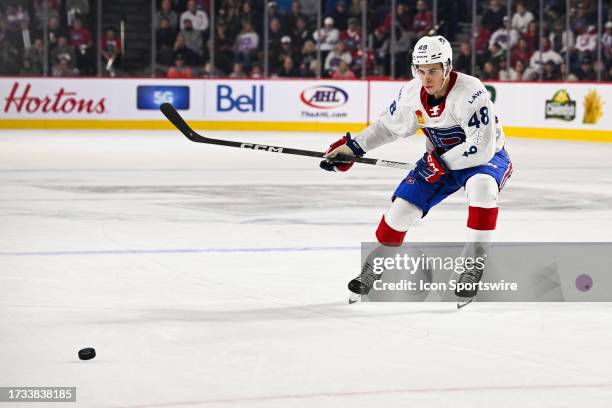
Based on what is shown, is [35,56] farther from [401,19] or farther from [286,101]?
[401,19]

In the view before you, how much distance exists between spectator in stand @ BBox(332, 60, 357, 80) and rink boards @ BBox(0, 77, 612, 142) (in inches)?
6.6

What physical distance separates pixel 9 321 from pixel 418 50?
83.5 inches

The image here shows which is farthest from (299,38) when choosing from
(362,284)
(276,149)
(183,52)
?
(362,284)

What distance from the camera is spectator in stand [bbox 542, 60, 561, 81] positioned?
20.3 metres

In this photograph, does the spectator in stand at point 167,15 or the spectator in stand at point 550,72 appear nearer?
the spectator in stand at point 550,72

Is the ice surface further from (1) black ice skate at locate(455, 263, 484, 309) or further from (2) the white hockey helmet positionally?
(2) the white hockey helmet

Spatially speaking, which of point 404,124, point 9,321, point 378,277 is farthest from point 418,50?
point 9,321

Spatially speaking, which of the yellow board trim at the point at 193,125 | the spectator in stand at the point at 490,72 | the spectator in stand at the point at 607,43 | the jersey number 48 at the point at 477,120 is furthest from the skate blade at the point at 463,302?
the spectator in stand at the point at 490,72

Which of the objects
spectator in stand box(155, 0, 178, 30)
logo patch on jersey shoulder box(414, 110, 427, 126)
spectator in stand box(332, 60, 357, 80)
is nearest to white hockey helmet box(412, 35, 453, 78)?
logo patch on jersey shoulder box(414, 110, 427, 126)

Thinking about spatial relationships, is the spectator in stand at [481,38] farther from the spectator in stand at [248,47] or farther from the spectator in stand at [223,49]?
the spectator in stand at [223,49]

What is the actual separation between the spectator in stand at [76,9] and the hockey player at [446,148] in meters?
15.8

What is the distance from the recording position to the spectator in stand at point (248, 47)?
21.8m

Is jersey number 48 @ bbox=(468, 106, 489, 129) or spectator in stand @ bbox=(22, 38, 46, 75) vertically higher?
spectator in stand @ bbox=(22, 38, 46, 75)

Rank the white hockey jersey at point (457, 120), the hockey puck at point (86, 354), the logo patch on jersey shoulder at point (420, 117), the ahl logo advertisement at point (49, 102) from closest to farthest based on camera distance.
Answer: the hockey puck at point (86, 354) < the white hockey jersey at point (457, 120) < the logo patch on jersey shoulder at point (420, 117) < the ahl logo advertisement at point (49, 102)
